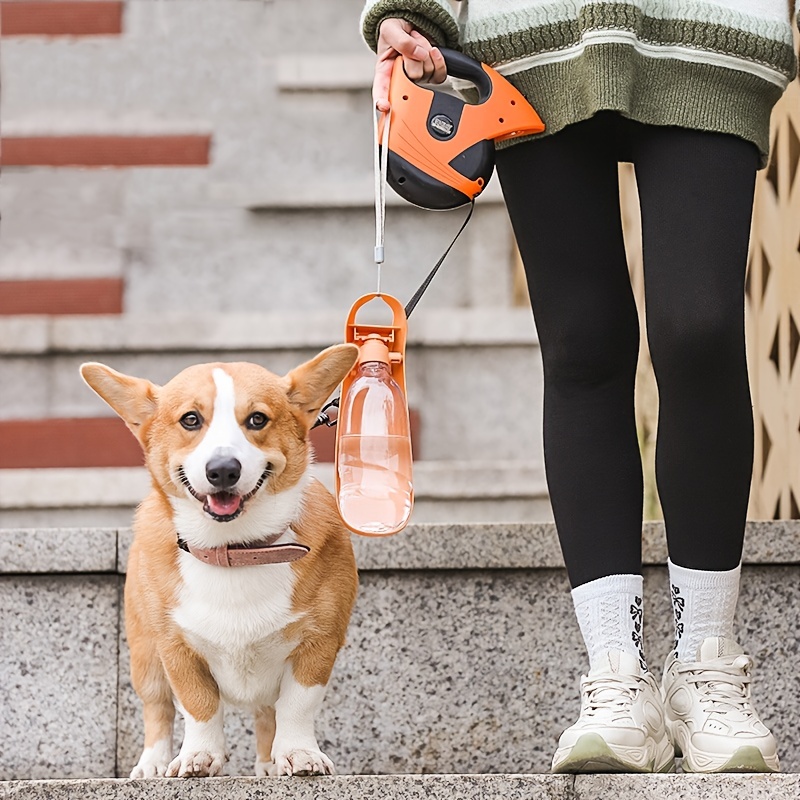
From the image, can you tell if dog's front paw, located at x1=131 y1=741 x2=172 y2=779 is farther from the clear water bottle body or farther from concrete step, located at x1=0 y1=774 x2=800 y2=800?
the clear water bottle body

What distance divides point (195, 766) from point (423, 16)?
106cm

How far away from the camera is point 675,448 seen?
189 centimetres

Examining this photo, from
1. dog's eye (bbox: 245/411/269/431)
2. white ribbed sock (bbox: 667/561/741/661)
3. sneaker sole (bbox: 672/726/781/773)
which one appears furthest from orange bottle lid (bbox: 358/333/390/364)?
A: sneaker sole (bbox: 672/726/781/773)

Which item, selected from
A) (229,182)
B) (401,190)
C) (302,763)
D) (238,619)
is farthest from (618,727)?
(229,182)

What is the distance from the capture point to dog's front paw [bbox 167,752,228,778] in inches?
75.5

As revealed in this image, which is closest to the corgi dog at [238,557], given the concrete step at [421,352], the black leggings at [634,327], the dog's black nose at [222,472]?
the dog's black nose at [222,472]

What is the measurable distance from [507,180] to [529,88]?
5.2 inches

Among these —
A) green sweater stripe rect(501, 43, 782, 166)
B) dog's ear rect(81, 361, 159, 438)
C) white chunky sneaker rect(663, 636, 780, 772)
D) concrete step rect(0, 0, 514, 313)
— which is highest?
concrete step rect(0, 0, 514, 313)

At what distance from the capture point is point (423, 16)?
1.97 metres

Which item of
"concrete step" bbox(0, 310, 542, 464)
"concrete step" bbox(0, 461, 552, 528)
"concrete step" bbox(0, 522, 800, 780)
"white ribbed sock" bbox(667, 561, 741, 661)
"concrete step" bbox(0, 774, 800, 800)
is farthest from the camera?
"concrete step" bbox(0, 310, 542, 464)

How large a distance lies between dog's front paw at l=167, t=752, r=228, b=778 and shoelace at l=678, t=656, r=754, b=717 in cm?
64

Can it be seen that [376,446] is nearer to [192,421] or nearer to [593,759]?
[192,421]

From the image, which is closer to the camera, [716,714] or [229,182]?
[716,714]

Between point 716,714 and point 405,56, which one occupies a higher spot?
point 405,56
